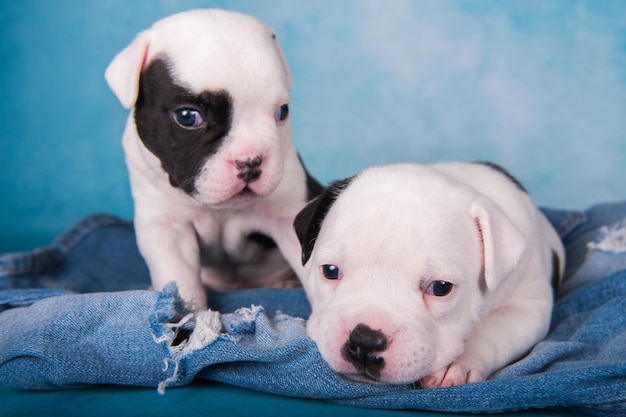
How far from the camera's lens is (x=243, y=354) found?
3.38 meters

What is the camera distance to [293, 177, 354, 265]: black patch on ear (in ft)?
12.3

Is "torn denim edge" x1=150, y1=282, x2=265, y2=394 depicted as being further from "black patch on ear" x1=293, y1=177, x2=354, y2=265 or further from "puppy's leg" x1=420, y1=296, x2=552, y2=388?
"puppy's leg" x1=420, y1=296, x2=552, y2=388

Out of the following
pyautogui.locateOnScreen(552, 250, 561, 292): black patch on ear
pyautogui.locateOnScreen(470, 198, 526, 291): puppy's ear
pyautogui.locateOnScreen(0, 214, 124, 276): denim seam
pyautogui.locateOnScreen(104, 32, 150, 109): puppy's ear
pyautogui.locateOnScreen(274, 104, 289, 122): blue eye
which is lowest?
pyautogui.locateOnScreen(0, 214, 124, 276): denim seam

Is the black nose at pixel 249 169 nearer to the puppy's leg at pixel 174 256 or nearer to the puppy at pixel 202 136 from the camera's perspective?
the puppy at pixel 202 136

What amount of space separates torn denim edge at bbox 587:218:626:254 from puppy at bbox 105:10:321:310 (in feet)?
6.17

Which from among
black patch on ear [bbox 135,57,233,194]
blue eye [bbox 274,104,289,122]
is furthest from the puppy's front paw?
blue eye [bbox 274,104,289,122]

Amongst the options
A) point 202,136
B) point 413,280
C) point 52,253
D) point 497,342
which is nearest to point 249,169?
point 202,136

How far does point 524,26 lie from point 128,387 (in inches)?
205

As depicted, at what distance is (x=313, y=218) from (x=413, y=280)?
A: 0.68 metres

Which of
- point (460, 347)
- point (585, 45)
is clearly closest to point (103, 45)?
point (585, 45)

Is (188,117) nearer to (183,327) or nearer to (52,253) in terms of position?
(183,327)

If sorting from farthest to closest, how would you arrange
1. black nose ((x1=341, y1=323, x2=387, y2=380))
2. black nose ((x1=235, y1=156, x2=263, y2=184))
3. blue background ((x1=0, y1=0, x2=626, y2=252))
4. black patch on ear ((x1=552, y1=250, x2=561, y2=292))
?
blue background ((x1=0, y1=0, x2=626, y2=252)) → black patch on ear ((x1=552, y1=250, x2=561, y2=292)) → black nose ((x1=235, y1=156, x2=263, y2=184)) → black nose ((x1=341, y1=323, x2=387, y2=380))

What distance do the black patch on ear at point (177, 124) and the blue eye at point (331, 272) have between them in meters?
0.96

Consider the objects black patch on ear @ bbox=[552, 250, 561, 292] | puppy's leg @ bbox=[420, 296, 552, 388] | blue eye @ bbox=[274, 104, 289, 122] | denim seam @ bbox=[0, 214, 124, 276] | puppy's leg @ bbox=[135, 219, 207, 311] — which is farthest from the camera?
denim seam @ bbox=[0, 214, 124, 276]
